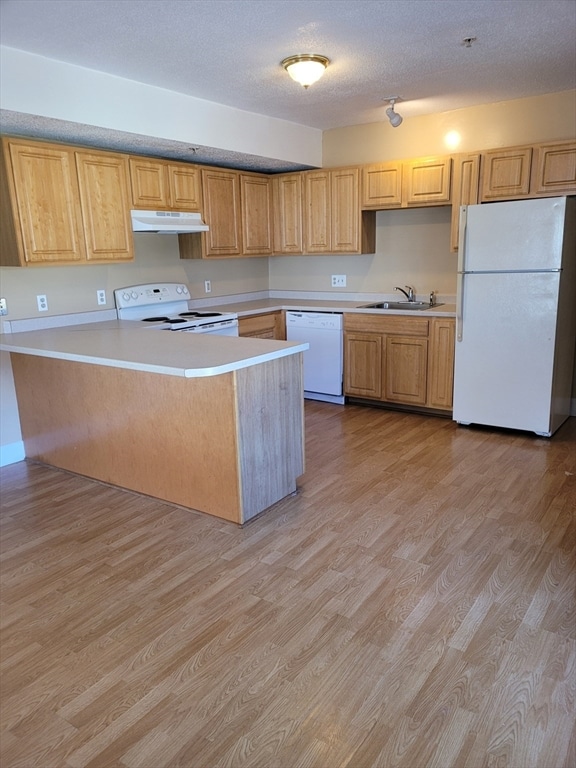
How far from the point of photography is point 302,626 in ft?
6.81

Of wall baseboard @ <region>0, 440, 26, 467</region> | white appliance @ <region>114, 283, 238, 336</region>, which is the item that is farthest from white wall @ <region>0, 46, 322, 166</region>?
wall baseboard @ <region>0, 440, 26, 467</region>

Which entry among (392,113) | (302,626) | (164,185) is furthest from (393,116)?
(302,626)

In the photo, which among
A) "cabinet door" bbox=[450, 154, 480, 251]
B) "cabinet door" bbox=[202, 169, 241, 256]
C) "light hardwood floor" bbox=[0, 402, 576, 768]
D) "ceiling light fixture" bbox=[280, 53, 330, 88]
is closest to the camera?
"light hardwood floor" bbox=[0, 402, 576, 768]

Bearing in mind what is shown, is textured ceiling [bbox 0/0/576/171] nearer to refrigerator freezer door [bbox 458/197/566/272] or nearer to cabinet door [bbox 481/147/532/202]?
cabinet door [bbox 481/147/532/202]

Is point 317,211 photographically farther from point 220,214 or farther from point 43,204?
point 43,204

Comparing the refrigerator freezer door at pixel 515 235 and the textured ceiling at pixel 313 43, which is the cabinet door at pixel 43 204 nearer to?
the textured ceiling at pixel 313 43

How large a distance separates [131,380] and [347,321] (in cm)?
230

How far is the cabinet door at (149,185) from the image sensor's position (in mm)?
3880

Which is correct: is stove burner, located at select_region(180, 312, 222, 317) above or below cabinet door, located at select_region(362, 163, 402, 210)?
below

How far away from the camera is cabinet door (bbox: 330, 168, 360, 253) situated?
480 cm

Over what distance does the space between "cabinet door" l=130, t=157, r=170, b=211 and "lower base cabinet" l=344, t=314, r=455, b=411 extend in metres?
1.82

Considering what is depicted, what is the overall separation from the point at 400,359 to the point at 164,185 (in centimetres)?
234

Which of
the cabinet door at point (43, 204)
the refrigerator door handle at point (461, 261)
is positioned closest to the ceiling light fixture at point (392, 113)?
the refrigerator door handle at point (461, 261)

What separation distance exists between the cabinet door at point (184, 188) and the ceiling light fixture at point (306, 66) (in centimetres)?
137
